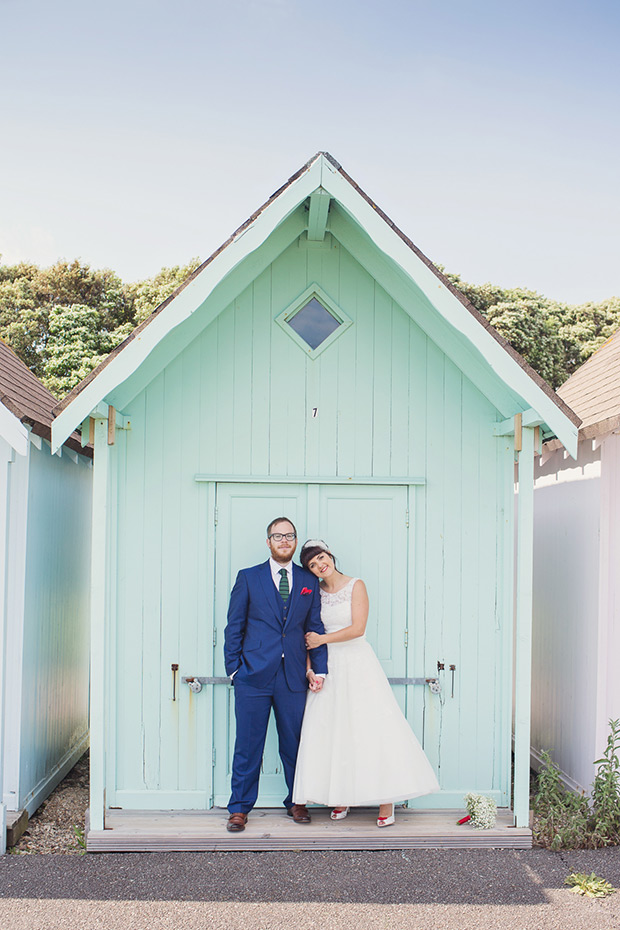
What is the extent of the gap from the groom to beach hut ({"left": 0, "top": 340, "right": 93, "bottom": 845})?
156 centimetres

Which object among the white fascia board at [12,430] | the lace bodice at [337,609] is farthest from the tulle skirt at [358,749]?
the white fascia board at [12,430]

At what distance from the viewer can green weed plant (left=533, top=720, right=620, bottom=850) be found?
5184mm

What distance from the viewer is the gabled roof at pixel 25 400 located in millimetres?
5195

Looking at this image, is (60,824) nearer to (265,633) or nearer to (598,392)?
(265,633)

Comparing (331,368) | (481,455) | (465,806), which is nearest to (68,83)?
(331,368)

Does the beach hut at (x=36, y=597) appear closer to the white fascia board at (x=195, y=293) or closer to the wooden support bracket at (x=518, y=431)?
the white fascia board at (x=195, y=293)

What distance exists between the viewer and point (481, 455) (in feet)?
18.7

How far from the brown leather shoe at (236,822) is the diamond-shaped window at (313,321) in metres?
3.30

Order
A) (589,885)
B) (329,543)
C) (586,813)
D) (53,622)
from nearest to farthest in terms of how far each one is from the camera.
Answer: (589,885), (586,813), (329,543), (53,622)

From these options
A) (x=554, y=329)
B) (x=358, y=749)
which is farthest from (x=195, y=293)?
(x=554, y=329)

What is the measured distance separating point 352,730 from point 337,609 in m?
0.82

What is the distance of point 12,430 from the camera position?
496 centimetres

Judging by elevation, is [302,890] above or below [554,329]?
below

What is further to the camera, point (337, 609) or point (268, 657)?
point (337, 609)
